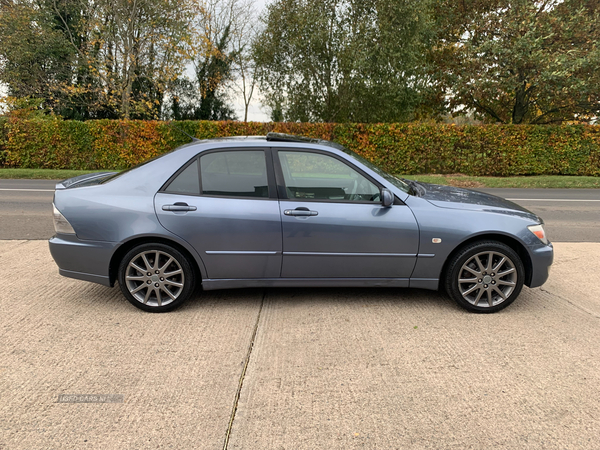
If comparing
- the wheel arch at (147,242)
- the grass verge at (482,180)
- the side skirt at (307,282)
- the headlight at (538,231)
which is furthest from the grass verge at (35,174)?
the headlight at (538,231)

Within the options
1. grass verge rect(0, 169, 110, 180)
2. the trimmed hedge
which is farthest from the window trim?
grass verge rect(0, 169, 110, 180)

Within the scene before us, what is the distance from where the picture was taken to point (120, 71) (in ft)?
63.0

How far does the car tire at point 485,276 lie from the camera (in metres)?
4.08

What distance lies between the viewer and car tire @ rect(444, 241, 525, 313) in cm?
408

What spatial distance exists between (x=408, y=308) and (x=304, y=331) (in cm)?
111

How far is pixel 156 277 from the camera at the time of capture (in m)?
4.07

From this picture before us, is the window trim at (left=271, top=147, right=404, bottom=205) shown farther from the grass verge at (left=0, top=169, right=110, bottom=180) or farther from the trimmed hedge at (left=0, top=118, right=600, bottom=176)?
the grass verge at (left=0, top=169, right=110, bottom=180)

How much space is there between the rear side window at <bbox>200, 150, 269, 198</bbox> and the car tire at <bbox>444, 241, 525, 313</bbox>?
188 cm

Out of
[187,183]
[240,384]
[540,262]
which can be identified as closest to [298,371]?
[240,384]

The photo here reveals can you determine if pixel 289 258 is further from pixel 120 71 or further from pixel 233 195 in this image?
pixel 120 71

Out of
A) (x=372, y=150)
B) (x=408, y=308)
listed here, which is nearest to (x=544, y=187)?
(x=372, y=150)

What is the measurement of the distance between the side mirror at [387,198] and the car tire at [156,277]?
1836 millimetres

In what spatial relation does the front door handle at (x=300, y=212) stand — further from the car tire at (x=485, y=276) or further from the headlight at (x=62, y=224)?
the headlight at (x=62, y=224)

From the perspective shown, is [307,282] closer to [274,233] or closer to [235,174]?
[274,233]
